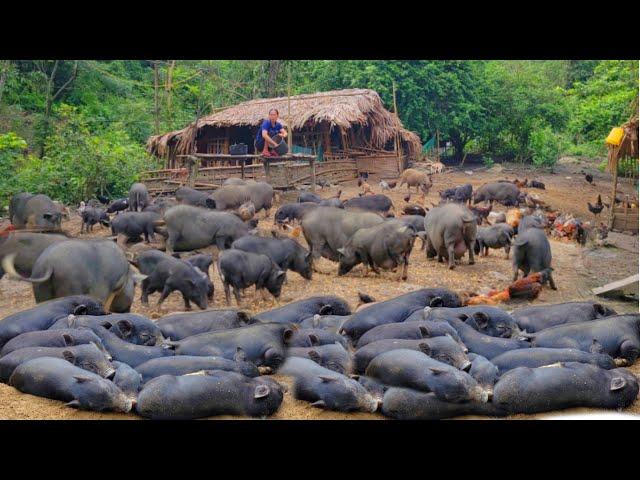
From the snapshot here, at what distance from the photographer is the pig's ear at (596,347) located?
20.7 ft

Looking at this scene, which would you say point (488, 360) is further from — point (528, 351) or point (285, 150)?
point (285, 150)

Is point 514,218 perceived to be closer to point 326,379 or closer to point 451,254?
point 451,254

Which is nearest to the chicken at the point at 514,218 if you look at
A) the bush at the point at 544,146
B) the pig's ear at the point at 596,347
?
the pig's ear at the point at 596,347

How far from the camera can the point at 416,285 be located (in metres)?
10.7

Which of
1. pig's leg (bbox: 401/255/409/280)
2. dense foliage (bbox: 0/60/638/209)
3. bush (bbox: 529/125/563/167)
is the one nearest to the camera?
pig's leg (bbox: 401/255/409/280)

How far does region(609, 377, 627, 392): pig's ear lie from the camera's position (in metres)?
5.36

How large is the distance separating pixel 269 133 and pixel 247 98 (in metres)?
6.70

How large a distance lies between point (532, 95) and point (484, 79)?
1.78 metres

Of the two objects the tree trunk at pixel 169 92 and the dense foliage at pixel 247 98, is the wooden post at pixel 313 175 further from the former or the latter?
the tree trunk at pixel 169 92

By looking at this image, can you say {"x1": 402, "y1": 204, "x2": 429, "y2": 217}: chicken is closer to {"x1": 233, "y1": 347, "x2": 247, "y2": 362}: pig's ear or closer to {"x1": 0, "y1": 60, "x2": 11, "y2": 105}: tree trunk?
{"x1": 0, "y1": 60, "x2": 11, "y2": 105}: tree trunk

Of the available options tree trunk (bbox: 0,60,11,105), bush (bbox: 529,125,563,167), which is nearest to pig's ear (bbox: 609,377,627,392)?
tree trunk (bbox: 0,60,11,105)

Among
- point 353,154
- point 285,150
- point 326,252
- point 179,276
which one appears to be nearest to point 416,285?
point 326,252

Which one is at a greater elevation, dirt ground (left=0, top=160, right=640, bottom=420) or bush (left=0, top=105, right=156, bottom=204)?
bush (left=0, top=105, right=156, bottom=204)

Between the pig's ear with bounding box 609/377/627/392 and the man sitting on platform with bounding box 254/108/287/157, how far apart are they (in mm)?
13446
